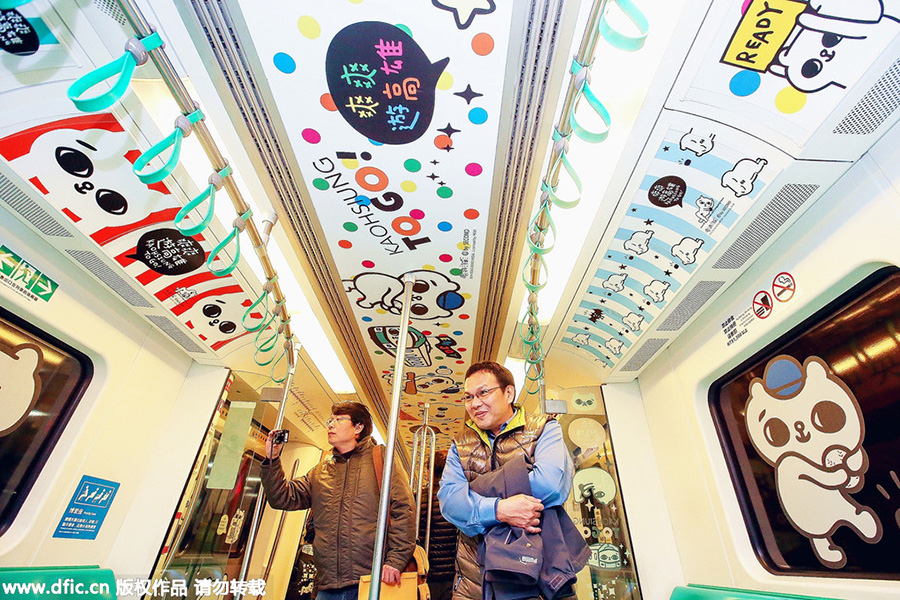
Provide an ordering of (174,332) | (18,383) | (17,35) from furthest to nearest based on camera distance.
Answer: (174,332)
(18,383)
(17,35)

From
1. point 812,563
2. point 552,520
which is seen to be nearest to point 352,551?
point 552,520

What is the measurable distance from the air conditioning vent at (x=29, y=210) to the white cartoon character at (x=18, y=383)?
727mm

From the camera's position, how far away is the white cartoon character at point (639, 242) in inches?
95.9

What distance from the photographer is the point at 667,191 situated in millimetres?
2164

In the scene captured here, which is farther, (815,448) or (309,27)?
(815,448)

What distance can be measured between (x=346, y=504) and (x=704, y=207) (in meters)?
2.58

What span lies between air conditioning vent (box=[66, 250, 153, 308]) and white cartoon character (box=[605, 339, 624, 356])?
335 centimetres

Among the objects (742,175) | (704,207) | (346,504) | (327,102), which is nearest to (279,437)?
(346,504)

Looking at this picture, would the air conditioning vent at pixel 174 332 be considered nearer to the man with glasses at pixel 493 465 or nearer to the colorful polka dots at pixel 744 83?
the man with glasses at pixel 493 465

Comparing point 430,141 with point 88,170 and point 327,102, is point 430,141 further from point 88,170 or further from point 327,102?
point 88,170

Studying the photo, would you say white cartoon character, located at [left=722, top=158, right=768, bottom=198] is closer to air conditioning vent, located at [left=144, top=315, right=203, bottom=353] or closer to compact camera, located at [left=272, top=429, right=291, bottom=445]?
compact camera, located at [left=272, top=429, right=291, bottom=445]

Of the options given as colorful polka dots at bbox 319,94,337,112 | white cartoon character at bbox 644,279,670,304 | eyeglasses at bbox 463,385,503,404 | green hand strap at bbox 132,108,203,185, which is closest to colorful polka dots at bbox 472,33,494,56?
colorful polka dots at bbox 319,94,337,112

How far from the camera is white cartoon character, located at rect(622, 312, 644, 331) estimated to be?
9.90 ft

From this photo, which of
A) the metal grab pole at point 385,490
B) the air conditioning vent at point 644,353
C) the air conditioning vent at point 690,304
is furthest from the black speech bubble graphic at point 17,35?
the air conditioning vent at point 644,353
